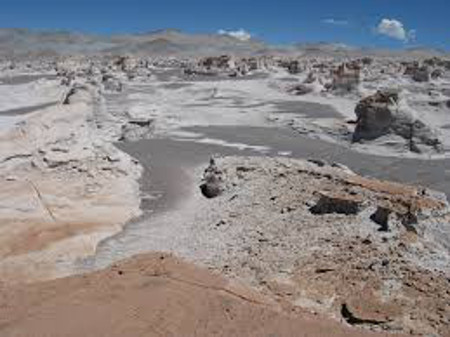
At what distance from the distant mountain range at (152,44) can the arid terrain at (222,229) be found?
118077mm

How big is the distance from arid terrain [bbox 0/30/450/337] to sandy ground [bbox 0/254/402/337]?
2 centimetres

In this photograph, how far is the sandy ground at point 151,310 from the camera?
7805mm

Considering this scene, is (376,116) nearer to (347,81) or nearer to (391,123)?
(391,123)

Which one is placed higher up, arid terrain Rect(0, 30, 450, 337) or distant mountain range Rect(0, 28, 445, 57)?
arid terrain Rect(0, 30, 450, 337)

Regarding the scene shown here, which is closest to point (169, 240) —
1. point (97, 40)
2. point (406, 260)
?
point (406, 260)

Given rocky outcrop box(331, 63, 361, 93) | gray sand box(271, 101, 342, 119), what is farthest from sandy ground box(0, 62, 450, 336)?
rocky outcrop box(331, 63, 361, 93)

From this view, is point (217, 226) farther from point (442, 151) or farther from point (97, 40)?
point (97, 40)

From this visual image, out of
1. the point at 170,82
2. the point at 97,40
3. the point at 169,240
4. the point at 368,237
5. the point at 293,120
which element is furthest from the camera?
the point at 97,40

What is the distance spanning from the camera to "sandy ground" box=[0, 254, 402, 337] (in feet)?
25.6

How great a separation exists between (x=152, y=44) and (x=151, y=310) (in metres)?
145

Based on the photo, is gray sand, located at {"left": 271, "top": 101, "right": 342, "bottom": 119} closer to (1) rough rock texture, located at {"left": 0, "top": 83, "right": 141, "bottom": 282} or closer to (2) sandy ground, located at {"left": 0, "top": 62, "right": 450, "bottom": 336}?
(2) sandy ground, located at {"left": 0, "top": 62, "right": 450, "bottom": 336}

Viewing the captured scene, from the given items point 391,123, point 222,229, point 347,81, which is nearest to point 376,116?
point 391,123

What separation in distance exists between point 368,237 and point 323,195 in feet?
5.79

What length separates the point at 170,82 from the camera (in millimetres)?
47188
